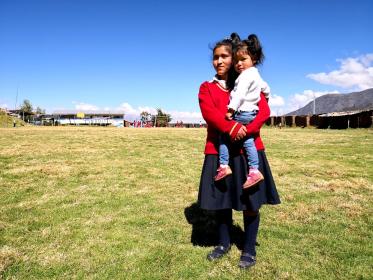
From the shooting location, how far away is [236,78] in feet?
12.2

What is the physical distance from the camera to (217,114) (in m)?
3.50

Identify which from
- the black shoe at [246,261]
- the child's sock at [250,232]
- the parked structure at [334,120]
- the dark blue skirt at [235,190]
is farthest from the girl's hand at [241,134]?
the parked structure at [334,120]

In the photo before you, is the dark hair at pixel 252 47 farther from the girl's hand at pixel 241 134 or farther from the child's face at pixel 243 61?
the girl's hand at pixel 241 134

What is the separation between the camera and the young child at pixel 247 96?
11.1 ft

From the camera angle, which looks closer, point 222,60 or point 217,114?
point 217,114

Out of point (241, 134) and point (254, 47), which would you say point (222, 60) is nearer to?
point (254, 47)

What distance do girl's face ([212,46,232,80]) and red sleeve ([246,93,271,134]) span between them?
0.47 meters

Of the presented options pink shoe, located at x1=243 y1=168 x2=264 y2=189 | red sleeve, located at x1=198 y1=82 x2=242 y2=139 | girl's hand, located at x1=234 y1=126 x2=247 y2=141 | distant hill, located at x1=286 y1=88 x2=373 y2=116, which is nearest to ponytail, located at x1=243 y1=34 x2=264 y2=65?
red sleeve, located at x1=198 y1=82 x2=242 y2=139

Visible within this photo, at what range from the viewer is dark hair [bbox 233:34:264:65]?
3484mm

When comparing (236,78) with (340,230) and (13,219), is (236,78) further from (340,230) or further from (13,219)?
(13,219)

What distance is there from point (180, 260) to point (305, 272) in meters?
1.33

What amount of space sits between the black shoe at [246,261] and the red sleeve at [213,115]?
1356 mm

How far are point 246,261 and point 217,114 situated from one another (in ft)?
5.29

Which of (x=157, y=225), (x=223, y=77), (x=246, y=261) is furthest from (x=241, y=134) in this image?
(x=157, y=225)
